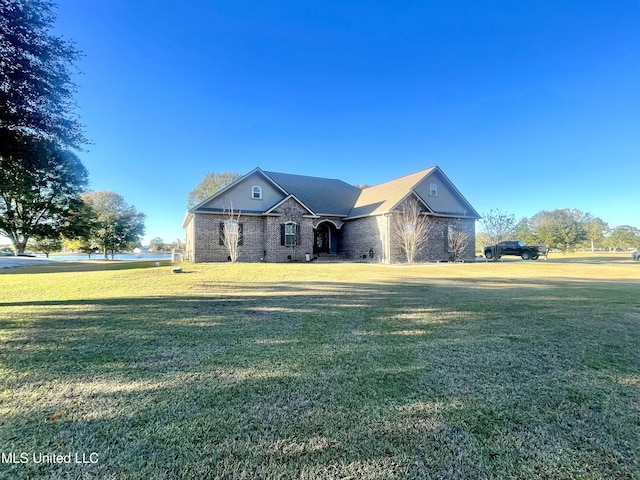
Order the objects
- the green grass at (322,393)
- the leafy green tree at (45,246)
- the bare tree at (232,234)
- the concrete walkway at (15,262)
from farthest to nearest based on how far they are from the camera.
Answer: the leafy green tree at (45,246)
the concrete walkway at (15,262)
the bare tree at (232,234)
the green grass at (322,393)

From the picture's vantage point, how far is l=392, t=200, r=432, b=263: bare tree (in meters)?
20.9

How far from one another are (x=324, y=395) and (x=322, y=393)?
0.14ft

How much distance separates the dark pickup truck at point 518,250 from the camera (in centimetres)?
2512

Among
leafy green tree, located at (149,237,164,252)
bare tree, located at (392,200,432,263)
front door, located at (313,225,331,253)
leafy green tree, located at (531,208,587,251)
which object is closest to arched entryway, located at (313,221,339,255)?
front door, located at (313,225,331,253)

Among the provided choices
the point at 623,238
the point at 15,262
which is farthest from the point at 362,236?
the point at 623,238

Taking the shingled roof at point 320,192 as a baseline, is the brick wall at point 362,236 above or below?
below

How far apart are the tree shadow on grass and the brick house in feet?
49.1

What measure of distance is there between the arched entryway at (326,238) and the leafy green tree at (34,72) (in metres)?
17.7

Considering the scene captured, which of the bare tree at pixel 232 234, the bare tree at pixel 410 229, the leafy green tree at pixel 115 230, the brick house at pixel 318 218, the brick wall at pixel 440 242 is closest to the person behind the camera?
the bare tree at pixel 232 234

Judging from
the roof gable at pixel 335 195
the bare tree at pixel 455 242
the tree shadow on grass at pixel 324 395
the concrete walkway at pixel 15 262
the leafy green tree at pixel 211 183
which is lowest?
the tree shadow on grass at pixel 324 395

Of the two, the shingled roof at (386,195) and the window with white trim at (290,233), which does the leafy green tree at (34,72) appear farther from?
the shingled roof at (386,195)

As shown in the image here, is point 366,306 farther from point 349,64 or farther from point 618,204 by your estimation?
point 618,204

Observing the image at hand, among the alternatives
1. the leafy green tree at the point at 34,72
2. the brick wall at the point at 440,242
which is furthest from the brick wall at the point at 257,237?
the leafy green tree at the point at 34,72

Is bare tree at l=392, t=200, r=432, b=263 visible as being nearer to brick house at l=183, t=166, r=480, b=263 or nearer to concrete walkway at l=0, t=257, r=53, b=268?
brick house at l=183, t=166, r=480, b=263
